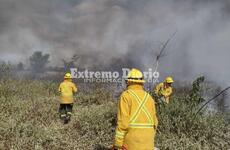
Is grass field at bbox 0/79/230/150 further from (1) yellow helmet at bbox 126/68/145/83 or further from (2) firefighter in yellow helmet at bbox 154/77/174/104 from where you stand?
(1) yellow helmet at bbox 126/68/145/83

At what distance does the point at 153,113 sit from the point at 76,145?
4089 mm

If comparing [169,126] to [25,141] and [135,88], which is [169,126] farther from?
[135,88]

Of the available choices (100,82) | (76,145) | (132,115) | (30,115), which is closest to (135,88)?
(132,115)

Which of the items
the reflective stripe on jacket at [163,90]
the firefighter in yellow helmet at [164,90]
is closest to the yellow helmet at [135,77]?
the firefighter in yellow helmet at [164,90]

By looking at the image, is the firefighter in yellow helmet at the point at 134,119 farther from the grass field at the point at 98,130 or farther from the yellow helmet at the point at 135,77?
the grass field at the point at 98,130

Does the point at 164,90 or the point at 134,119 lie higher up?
the point at 164,90

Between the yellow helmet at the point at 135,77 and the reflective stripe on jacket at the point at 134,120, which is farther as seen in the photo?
the yellow helmet at the point at 135,77

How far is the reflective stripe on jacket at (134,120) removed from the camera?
16.3ft

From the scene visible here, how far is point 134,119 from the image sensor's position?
5.05 meters

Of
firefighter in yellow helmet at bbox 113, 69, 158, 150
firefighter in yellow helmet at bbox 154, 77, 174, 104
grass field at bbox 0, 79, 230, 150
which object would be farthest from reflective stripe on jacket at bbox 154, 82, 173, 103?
firefighter in yellow helmet at bbox 113, 69, 158, 150

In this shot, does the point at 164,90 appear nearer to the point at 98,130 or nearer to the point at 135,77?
the point at 98,130

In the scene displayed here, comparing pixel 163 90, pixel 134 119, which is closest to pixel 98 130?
pixel 163 90

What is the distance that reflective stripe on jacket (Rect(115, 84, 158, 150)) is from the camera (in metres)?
4.96

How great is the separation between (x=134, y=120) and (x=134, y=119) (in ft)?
0.04
